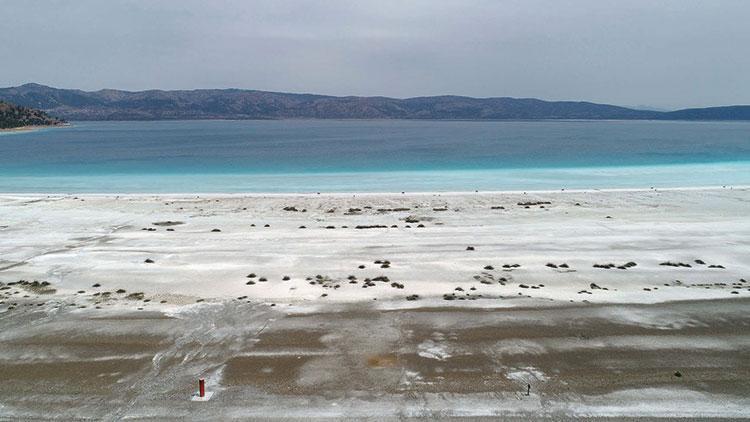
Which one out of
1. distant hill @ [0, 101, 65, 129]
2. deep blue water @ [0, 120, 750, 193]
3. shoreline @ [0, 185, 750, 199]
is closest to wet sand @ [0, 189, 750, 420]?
shoreline @ [0, 185, 750, 199]

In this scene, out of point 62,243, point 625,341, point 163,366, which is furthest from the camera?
point 62,243

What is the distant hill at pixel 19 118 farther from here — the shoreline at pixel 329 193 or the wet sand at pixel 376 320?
the wet sand at pixel 376 320

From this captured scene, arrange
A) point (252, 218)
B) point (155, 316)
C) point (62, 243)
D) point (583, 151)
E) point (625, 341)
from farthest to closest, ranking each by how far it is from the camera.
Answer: point (583, 151) < point (252, 218) < point (62, 243) < point (155, 316) < point (625, 341)

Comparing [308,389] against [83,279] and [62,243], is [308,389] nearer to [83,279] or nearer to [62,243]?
[83,279]

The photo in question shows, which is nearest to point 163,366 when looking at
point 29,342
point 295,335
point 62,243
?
point 295,335

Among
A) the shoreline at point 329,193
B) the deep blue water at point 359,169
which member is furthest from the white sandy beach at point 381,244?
the deep blue water at point 359,169

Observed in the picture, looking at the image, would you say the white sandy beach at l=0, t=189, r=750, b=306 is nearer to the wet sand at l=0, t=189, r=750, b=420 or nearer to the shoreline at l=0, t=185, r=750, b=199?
the wet sand at l=0, t=189, r=750, b=420
